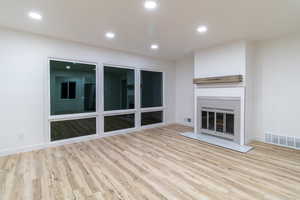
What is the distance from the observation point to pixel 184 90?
225 inches

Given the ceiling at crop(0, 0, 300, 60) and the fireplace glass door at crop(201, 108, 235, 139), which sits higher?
the ceiling at crop(0, 0, 300, 60)

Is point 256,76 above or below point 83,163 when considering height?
above

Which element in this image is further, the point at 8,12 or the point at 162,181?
the point at 8,12

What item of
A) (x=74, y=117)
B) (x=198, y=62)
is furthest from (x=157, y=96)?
(x=74, y=117)

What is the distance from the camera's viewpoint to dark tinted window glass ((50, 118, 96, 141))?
365 cm

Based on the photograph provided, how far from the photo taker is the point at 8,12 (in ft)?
8.03

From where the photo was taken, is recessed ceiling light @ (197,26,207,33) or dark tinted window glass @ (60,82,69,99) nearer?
recessed ceiling light @ (197,26,207,33)

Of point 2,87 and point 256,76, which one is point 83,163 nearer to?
point 2,87

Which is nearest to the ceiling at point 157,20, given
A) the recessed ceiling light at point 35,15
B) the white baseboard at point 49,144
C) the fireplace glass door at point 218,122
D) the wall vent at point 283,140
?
the recessed ceiling light at point 35,15

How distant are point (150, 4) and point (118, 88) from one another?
114 inches

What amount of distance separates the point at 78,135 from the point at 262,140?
4724 millimetres

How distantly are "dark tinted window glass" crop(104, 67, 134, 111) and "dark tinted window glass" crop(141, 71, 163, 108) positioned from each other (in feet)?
1.50

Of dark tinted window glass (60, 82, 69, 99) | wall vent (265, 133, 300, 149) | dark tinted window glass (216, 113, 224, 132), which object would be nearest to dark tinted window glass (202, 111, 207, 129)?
dark tinted window glass (216, 113, 224, 132)

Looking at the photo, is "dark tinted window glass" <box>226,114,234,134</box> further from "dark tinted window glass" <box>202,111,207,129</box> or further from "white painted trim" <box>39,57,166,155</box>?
"white painted trim" <box>39,57,166,155</box>
